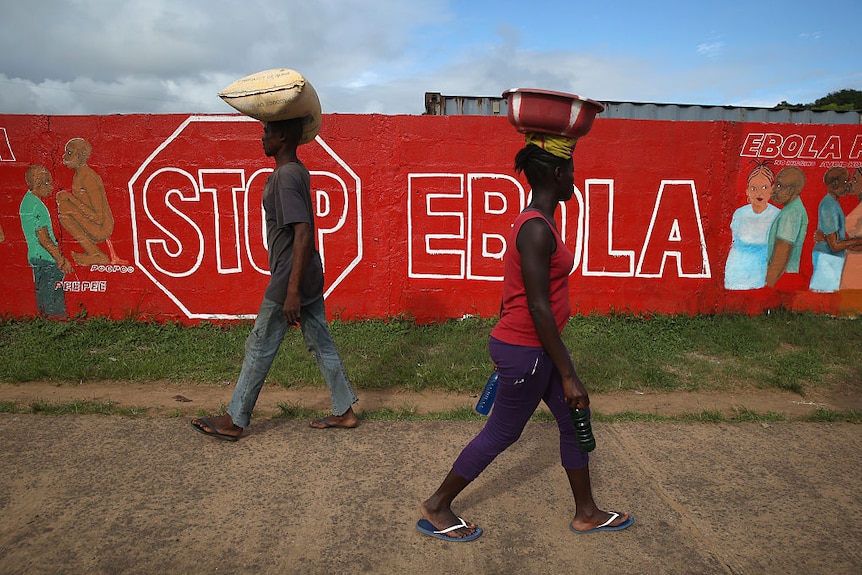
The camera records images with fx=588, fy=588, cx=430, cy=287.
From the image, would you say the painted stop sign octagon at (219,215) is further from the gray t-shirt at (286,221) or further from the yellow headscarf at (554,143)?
the yellow headscarf at (554,143)

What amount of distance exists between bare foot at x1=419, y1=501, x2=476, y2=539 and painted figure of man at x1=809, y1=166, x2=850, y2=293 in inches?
203

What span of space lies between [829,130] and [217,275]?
6.12 meters

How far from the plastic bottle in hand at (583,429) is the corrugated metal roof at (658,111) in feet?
26.4

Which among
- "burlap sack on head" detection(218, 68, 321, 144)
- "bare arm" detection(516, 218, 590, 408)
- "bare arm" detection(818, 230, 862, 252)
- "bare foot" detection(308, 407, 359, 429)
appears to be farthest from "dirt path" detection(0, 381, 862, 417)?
"bare arm" detection(818, 230, 862, 252)

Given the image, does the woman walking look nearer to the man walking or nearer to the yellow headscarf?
the yellow headscarf

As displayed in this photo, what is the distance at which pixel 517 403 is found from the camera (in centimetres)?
229

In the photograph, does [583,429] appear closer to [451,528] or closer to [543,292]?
[543,292]

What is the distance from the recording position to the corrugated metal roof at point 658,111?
10055mm

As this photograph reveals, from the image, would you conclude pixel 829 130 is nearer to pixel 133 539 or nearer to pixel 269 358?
pixel 269 358

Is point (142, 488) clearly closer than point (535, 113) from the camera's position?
No

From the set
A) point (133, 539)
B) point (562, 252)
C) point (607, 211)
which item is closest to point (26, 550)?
point (133, 539)

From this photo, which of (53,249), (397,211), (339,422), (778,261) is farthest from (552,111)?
(53,249)

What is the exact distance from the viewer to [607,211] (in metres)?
5.68

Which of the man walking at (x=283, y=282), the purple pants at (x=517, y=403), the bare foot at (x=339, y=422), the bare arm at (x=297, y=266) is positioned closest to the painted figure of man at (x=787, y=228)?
the purple pants at (x=517, y=403)
